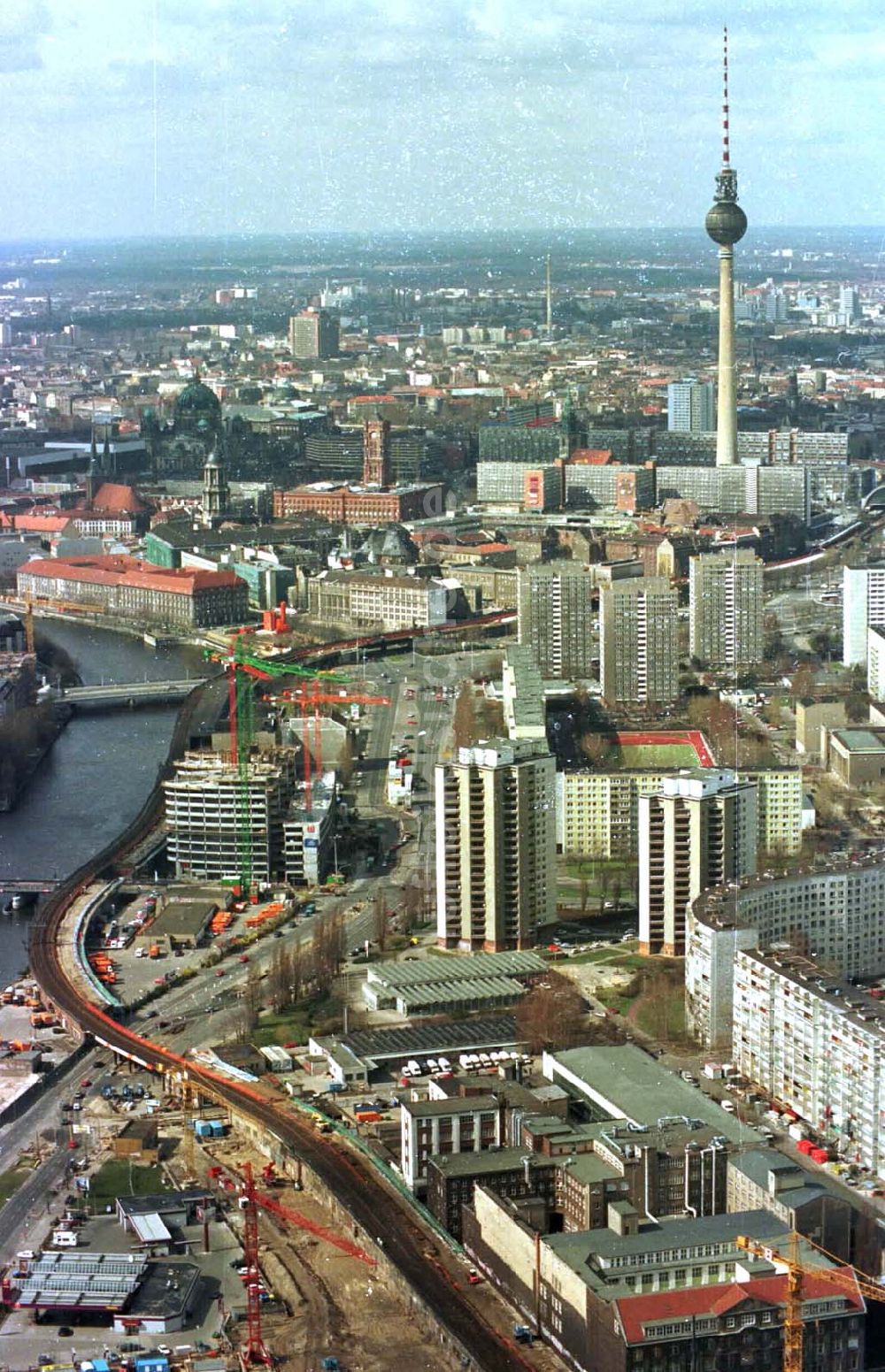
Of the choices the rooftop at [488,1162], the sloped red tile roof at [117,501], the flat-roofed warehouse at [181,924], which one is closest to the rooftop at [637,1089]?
the rooftop at [488,1162]

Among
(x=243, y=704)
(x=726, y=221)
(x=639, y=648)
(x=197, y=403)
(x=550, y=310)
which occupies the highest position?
(x=726, y=221)

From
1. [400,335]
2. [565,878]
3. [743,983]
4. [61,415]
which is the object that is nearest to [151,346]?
[400,335]

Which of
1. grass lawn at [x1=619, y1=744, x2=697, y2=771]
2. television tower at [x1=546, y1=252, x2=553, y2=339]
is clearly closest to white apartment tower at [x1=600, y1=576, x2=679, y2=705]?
grass lawn at [x1=619, y1=744, x2=697, y2=771]

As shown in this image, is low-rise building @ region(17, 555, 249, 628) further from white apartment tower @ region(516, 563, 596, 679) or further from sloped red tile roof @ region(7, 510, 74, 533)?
white apartment tower @ region(516, 563, 596, 679)

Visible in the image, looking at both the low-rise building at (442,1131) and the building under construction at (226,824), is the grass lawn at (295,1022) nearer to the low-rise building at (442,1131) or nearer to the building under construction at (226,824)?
the low-rise building at (442,1131)

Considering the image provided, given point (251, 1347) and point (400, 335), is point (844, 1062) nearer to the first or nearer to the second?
point (251, 1347)

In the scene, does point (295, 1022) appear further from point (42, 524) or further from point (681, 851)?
point (42, 524)

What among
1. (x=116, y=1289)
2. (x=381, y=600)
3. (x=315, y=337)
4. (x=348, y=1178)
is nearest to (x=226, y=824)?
(x=348, y=1178)
